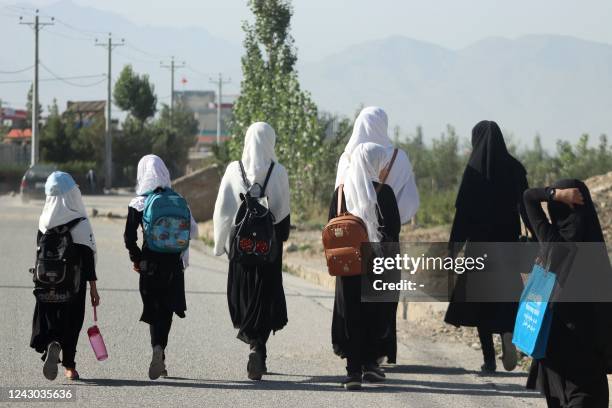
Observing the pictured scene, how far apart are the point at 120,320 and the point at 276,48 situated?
2388 centimetres

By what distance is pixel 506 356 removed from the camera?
852cm

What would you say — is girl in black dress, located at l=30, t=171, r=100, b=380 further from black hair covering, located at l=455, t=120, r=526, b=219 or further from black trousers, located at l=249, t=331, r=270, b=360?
black hair covering, located at l=455, t=120, r=526, b=219

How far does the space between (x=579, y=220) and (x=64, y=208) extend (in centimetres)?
360

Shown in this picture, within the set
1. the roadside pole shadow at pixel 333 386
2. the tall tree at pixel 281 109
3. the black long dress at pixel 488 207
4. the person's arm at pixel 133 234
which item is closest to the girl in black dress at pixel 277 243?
the roadside pole shadow at pixel 333 386

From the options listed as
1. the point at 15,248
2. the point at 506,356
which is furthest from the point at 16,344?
the point at 15,248

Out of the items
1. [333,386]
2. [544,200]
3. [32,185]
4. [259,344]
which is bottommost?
[333,386]

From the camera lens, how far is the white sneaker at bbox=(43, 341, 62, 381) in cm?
768

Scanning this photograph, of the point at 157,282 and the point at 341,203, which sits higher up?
the point at 341,203

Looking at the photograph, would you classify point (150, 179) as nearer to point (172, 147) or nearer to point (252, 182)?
point (252, 182)

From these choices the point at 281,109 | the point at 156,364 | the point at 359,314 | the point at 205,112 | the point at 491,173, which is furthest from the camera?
the point at 205,112

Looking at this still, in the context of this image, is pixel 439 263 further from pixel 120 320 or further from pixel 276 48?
pixel 276 48

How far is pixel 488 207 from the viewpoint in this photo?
8.65 metres

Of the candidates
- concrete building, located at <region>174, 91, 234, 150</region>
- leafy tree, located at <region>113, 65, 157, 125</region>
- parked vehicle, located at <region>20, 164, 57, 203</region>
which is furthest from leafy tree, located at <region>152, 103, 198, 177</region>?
concrete building, located at <region>174, 91, 234, 150</region>

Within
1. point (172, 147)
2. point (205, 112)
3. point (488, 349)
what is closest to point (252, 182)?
point (488, 349)
